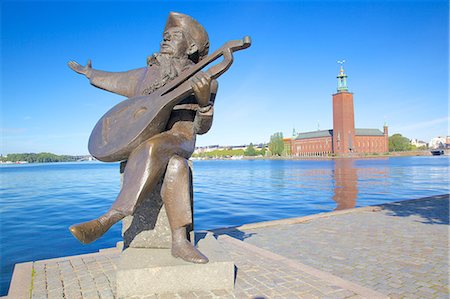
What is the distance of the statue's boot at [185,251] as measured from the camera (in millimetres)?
3025

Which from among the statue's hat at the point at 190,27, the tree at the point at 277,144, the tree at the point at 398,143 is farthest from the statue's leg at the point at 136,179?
the tree at the point at 398,143

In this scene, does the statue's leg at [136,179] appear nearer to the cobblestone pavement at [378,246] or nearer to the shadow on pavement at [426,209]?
the cobblestone pavement at [378,246]

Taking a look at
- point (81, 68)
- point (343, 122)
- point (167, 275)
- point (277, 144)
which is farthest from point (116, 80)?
point (277, 144)

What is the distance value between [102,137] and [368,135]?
112167 mm

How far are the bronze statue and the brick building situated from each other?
92.4 metres

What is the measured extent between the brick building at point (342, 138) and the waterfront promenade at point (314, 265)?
288 feet

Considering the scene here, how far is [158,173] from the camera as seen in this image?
301cm

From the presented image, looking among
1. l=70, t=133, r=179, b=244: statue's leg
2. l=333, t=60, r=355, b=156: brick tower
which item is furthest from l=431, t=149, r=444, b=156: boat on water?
l=70, t=133, r=179, b=244: statue's leg

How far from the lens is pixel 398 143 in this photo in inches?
4670

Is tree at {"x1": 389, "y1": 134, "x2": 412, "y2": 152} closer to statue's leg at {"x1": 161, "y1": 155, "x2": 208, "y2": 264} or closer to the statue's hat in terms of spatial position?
the statue's hat

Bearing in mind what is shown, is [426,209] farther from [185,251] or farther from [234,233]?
[185,251]

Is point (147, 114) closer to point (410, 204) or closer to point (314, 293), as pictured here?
point (314, 293)

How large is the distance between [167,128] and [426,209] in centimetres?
922

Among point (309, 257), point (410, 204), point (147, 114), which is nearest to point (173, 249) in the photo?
point (147, 114)
